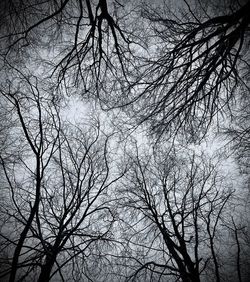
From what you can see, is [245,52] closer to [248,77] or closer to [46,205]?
[248,77]

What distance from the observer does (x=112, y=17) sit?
3.55 meters

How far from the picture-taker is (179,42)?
3637 millimetres

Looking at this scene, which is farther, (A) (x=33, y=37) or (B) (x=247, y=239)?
(B) (x=247, y=239)

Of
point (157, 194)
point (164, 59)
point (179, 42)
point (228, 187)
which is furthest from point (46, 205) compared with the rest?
point (228, 187)

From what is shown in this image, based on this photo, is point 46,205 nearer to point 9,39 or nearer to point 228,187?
point 9,39

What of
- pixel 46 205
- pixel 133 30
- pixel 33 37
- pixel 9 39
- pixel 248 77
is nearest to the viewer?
pixel 9 39

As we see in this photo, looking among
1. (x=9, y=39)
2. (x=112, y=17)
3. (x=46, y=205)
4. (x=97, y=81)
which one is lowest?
(x=46, y=205)

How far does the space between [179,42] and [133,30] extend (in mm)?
1070

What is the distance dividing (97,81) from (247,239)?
23.7 feet

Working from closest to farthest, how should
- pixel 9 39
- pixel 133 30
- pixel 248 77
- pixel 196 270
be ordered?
pixel 9 39 → pixel 133 30 → pixel 248 77 → pixel 196 270

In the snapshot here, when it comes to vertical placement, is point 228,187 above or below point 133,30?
below

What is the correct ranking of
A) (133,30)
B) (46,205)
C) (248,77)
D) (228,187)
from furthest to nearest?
(228,187) < (46,205) < (248,77) < (133,30)

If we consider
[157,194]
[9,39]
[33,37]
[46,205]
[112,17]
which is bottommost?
[46,205]

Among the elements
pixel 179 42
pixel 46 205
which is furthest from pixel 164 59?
pixel 46 205
